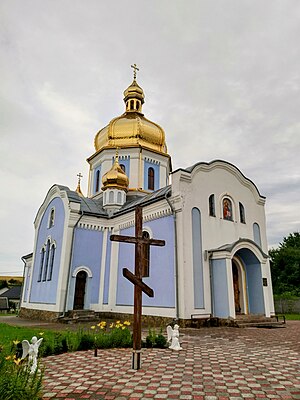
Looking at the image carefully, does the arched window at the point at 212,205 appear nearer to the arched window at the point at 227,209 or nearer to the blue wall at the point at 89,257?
the arched window at the point at 227,209

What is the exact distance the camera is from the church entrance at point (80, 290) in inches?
588

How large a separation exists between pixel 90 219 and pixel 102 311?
4446mm

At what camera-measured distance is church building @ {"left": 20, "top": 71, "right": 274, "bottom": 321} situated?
38.5 feet

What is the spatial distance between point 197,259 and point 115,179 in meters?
8.23

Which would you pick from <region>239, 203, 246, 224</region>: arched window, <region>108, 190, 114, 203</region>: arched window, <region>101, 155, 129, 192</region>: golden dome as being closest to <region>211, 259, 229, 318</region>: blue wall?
<region>239, 203, 246, 224</region>: arched window

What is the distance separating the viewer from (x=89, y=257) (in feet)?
51.2

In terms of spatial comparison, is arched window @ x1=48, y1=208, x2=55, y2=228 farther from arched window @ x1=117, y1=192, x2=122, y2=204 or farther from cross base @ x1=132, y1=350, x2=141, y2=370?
cross base @ x1=132, y1=350, x2=141, y2=370

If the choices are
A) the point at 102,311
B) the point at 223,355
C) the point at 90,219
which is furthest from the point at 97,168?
the point at 223,355

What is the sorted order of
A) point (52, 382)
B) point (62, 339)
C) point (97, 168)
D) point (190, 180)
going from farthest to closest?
1. point (97, 168)
2. point (190, 180)
3. point (62, 339)
4. point (52, 382)

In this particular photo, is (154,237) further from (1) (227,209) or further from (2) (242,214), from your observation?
(2) (242,214)

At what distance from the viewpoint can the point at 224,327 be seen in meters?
11.0

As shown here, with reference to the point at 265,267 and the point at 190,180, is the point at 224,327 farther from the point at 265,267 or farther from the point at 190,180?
the point at 190,180

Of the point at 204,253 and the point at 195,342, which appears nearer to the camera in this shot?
the point at 195,342

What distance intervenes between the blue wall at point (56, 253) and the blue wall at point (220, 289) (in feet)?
24.4
